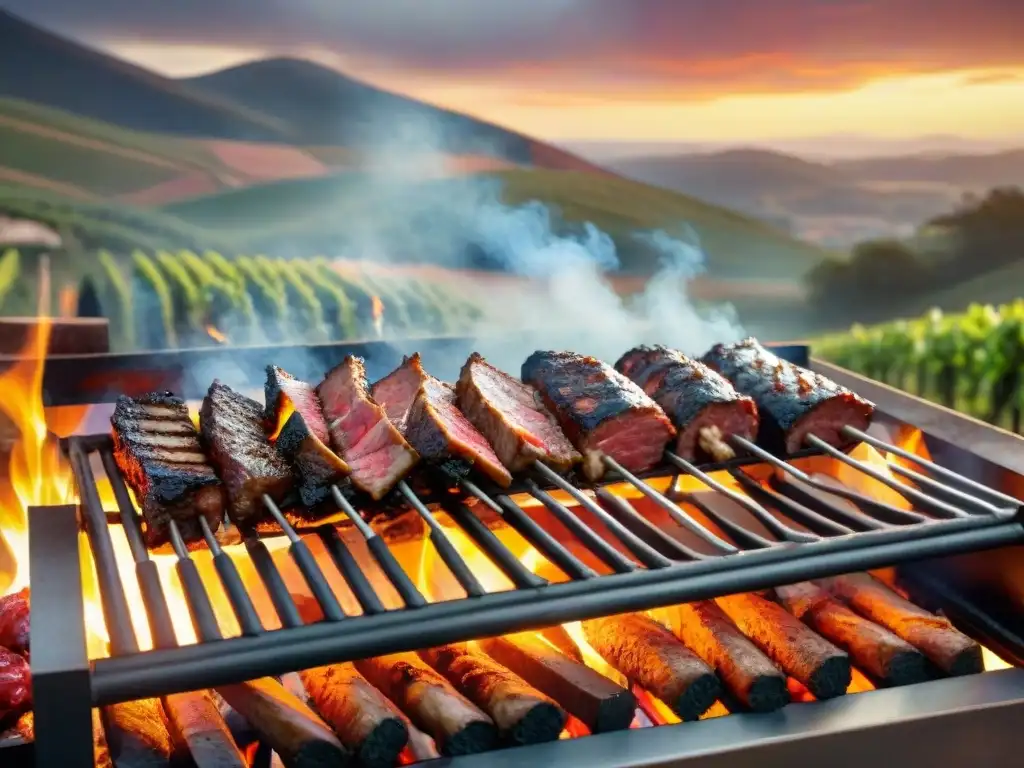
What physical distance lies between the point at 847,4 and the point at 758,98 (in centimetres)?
94

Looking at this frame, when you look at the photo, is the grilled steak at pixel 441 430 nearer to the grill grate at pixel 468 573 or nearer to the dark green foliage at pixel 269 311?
the grill grate at pixel 468 573

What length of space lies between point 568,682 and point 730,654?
42cm

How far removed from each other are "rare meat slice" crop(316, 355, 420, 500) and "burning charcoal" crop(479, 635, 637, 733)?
503 millimetres

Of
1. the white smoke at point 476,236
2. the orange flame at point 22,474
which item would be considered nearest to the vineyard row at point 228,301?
the white smoke at point 476,236

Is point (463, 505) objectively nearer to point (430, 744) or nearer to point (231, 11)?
point (430, 744)

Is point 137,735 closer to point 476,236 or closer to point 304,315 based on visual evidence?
point 304,315

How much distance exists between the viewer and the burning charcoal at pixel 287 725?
2043mm

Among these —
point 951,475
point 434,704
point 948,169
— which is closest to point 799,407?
point 951,475

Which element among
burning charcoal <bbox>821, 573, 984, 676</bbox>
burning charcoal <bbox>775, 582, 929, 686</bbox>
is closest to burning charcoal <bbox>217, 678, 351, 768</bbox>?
burning charcoal <bbox>775, 582, 929, 686</bbox>

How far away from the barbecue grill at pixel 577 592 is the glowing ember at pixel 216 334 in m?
3.31

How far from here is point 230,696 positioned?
91.0 inches

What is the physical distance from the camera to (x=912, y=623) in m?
2.64

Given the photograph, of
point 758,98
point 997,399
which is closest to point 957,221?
point 758,98

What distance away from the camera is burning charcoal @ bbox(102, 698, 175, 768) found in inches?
81.2
